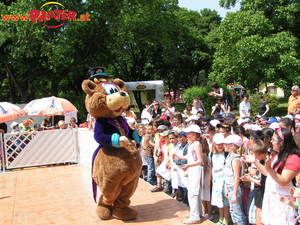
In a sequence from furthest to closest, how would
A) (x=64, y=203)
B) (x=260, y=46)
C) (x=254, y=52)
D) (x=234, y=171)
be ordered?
(x=254, y=52) → (x=260, y=46) → (x=64, y=203) → (x=234, y=171)

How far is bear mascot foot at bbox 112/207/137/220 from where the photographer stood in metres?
5.14

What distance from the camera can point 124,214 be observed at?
5145 mm

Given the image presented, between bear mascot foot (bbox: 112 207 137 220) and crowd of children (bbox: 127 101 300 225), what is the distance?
841mm

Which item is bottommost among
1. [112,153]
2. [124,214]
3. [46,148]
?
[124,214]

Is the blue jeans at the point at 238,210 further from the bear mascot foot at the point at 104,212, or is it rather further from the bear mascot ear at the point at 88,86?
the bear mascot ear at the point at 88,86

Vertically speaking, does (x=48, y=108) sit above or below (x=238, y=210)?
above

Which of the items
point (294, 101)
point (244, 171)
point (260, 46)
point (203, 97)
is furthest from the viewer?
point (203, 97)

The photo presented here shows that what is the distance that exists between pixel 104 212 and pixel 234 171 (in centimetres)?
210

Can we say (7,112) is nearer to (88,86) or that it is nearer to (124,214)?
(88,86)

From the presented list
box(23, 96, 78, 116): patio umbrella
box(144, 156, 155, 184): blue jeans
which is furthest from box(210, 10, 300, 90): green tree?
box(144, 156, 155, 184): blue jeans

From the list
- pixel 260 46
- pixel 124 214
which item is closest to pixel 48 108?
pixel 124 214

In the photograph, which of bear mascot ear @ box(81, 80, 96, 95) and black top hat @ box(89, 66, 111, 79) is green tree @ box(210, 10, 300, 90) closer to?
black top hat @ box(89, 66, 111, 79)

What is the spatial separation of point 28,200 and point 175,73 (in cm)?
2904

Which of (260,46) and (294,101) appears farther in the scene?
(260,46)
